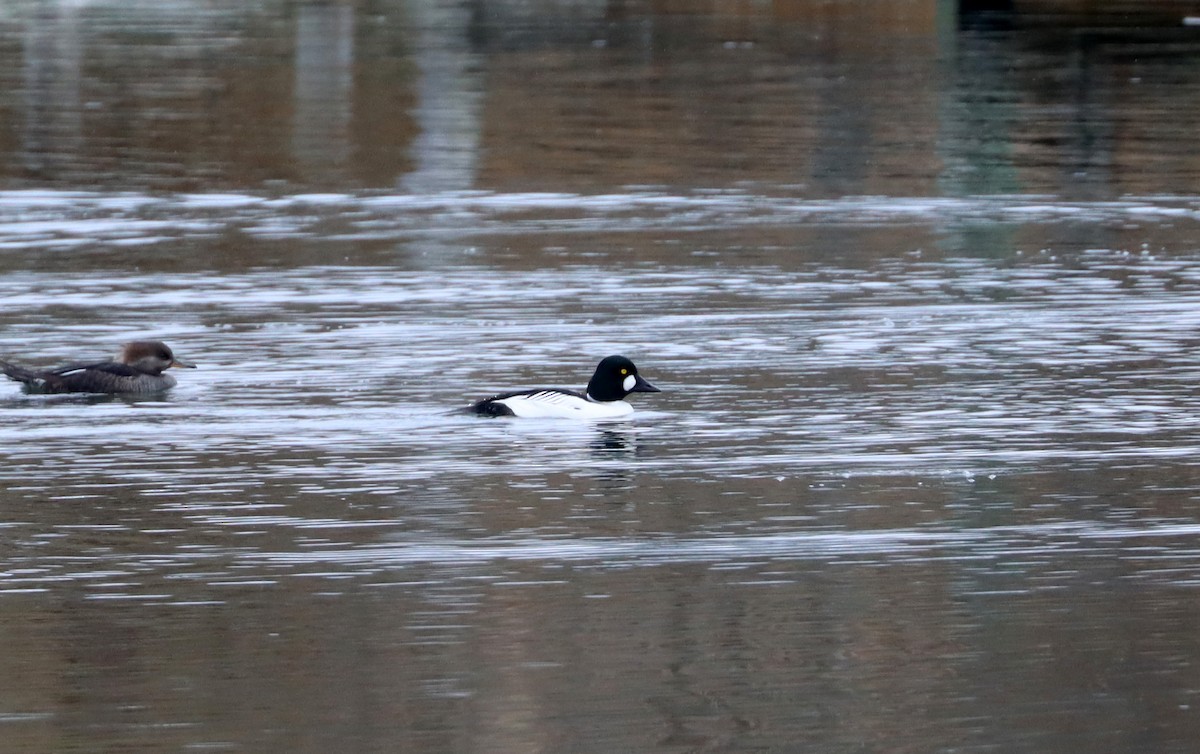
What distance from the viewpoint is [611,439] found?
11.5m

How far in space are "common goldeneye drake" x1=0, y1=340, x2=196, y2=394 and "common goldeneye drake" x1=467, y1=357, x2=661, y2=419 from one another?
195 centimetres

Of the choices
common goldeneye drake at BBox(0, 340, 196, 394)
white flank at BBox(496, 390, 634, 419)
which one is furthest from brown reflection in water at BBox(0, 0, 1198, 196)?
white flank at BBox(496, 390, 634, 419)

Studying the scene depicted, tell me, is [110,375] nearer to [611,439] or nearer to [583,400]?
[583,400]

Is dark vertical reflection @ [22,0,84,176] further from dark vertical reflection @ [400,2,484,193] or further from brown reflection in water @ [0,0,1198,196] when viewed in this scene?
dark vertical reflection @ [400,2,484,193]

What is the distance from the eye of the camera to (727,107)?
2872 cm

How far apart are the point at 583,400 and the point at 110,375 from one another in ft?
8.83

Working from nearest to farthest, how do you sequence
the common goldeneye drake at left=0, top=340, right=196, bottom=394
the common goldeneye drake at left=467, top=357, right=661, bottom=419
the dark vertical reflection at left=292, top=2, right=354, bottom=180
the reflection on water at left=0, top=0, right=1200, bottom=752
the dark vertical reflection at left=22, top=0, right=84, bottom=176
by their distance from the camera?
the reflection on water at left=0, top=0, right=1200, bottom=752
the common goldeneye drake at left=467, top=357, right=661, bottom=419
the common goldeneye drake at left=0, top=340, right=196, bottom=394
the dark vertical reflection at left=292, top=2, right=354, bottom=180
the dark vertical reflection at left=22, top=0, right=84, bottom=176

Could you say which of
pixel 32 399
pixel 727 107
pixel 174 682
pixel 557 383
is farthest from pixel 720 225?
pixel 174 682

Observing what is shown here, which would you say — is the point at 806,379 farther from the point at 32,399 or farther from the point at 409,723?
the point at 409,723

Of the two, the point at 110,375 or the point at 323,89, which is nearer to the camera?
the point at 110,375

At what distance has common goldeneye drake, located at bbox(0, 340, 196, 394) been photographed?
1254cm

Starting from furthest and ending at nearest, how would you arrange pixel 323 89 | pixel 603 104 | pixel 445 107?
1. pixel 323 89
2. pixel 445 107
3. pixel 603 104

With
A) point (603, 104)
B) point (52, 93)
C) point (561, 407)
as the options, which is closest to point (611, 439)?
point (561, 407)

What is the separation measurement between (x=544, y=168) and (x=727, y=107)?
648 centimetres
